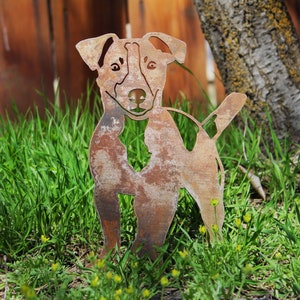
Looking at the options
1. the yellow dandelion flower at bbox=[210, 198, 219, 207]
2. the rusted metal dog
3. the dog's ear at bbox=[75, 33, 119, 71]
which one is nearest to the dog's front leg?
the rusted metal dog

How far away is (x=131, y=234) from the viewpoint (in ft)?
7.89

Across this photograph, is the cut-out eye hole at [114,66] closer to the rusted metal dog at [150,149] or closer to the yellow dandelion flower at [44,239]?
the rusted metal dog at [150,149]

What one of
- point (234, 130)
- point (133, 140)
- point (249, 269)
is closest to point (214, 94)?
point (234, 130)

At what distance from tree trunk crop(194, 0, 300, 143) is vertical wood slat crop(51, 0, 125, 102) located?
4.70 ft

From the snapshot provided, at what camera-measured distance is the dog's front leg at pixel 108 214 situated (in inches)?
89.7

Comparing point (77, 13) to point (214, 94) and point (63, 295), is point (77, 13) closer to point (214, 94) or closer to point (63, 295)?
point (214, 94)

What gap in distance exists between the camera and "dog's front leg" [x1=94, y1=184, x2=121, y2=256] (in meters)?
2.28

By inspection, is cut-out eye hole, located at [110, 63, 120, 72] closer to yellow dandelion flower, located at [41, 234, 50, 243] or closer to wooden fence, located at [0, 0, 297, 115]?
yellow dandelion flower, located at [41, 234, 50, 243]

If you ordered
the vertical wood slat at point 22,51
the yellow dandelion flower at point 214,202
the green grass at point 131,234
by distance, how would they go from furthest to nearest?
1. the vertical wood slat at point 22,51
2. the yellow dandelion flower at point 214,202
3. the green grass at point 131,234

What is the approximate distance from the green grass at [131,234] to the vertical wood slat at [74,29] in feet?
4.54

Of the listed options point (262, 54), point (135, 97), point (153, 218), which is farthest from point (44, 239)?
point (135, 97)

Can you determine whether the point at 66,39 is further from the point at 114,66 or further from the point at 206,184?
the point at 206,184

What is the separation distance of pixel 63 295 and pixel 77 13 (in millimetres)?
2739

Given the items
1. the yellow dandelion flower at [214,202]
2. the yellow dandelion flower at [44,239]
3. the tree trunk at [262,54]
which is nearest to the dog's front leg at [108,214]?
the yellow dandelion flower at [44,239]
